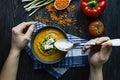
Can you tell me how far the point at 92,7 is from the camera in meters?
1.45

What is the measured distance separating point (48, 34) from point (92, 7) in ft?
0.77

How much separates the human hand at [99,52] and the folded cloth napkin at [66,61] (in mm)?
67

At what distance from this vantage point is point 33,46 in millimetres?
1438

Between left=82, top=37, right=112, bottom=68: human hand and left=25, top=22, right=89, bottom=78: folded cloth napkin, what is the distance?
0.22 ft

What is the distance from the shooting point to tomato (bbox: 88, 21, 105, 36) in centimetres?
145

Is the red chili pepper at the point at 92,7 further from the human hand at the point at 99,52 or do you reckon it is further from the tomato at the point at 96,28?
the human hand at the point at 99,52

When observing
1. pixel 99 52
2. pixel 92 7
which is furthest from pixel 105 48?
pixel 92 7

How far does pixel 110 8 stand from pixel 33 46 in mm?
403

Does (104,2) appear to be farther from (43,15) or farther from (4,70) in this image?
(4,70)

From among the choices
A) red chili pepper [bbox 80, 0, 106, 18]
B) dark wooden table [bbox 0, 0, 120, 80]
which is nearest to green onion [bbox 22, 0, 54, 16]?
dark wooden table [bbox 0, 0, 120, 80]

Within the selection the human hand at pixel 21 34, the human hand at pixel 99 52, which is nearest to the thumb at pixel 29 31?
the human hand at pixel 21 34

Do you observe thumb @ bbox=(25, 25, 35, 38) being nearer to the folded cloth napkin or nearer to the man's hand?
the folded cloth napkin

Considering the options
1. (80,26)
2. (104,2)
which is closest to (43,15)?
(80,26)

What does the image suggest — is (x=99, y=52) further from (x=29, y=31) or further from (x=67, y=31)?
(x=29, y=31)
